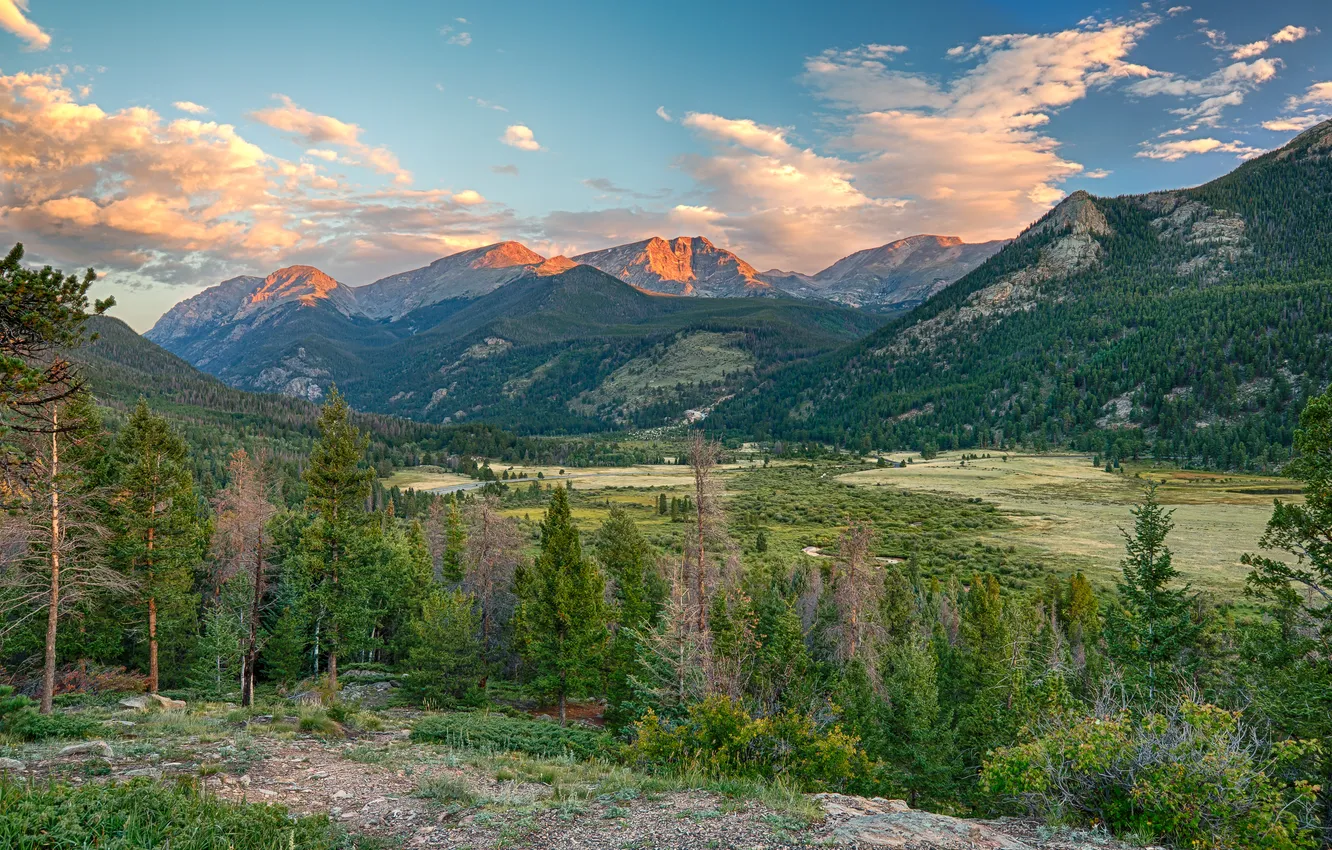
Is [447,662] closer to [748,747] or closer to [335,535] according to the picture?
[335,535]

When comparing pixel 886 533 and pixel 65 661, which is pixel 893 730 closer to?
pixel 65 661

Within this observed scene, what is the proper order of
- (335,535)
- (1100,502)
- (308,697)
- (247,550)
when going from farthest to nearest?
(1100,502), (247,550), (335,535), (308,697)

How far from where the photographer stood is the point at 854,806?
1086cm

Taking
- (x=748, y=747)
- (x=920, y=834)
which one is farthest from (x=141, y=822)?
(x=748, y=747)

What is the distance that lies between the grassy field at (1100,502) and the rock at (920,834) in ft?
151

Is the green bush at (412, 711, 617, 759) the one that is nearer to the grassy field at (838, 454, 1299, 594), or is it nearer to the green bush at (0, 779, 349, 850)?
the green bush at (0, 779, 349, 850)

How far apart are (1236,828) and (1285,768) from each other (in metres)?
5.29

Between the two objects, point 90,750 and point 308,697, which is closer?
point 90,750

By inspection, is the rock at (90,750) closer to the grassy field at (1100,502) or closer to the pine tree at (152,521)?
the pine tree at (152,521)

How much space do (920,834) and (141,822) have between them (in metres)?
10.6

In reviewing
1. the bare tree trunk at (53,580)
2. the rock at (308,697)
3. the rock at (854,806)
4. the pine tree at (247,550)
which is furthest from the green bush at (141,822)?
the pine tree at (247,550)

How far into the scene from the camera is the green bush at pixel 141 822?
661 centimetres

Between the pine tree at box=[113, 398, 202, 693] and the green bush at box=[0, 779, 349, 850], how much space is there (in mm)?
27130

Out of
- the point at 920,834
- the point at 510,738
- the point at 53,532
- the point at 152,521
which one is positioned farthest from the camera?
the point at 152,521
